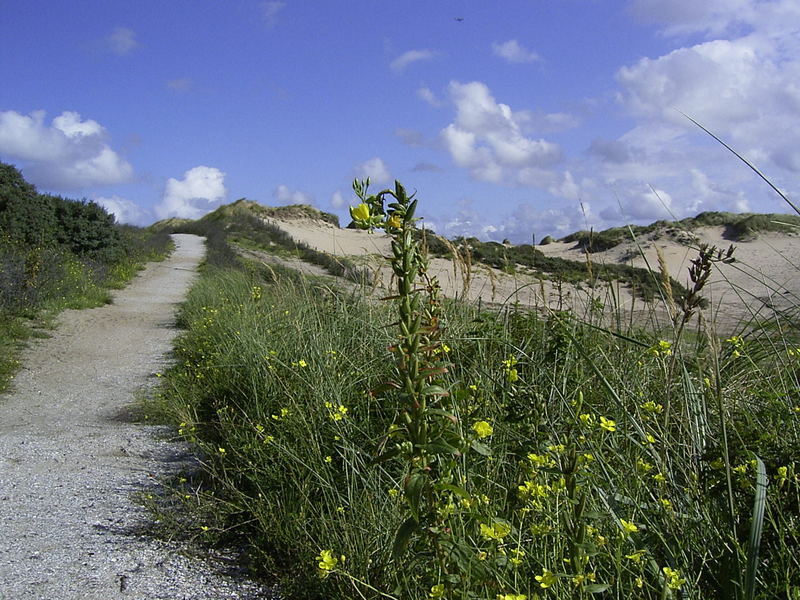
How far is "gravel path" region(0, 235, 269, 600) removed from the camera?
2.72m

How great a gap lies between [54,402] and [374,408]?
145 inches

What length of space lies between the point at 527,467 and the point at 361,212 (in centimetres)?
101

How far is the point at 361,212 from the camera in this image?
1.77 metres

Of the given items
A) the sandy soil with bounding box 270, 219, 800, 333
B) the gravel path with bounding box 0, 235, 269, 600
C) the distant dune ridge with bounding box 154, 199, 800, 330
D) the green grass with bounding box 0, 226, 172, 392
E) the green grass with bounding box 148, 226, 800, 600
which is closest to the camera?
the green grass with bounding box 148, 226, 800, 600

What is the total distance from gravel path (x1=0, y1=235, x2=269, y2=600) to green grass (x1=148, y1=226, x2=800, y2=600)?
8.7 inches

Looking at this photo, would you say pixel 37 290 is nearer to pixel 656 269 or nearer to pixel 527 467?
pixel 656 269

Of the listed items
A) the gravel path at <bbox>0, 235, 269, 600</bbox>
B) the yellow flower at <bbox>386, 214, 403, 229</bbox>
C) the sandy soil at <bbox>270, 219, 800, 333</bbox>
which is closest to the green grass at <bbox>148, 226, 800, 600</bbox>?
the gravel path at <bbox>0, 235, 269, 600</bbox>

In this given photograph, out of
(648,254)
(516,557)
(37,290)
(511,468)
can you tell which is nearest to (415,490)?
(516,557)

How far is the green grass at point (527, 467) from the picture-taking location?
191cm

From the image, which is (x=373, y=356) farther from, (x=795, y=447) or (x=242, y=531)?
(x=795, y=447)

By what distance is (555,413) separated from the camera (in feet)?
9.51

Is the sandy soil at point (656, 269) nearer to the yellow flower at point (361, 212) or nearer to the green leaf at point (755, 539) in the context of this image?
the green leaf at point (755, 539)

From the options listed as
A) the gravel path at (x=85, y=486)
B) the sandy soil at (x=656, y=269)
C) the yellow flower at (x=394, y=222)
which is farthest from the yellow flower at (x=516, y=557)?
the sandy soil at (x=656, y=269)

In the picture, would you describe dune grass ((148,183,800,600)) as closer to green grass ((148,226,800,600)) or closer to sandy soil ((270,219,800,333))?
green grass ((148,226,800,600))
